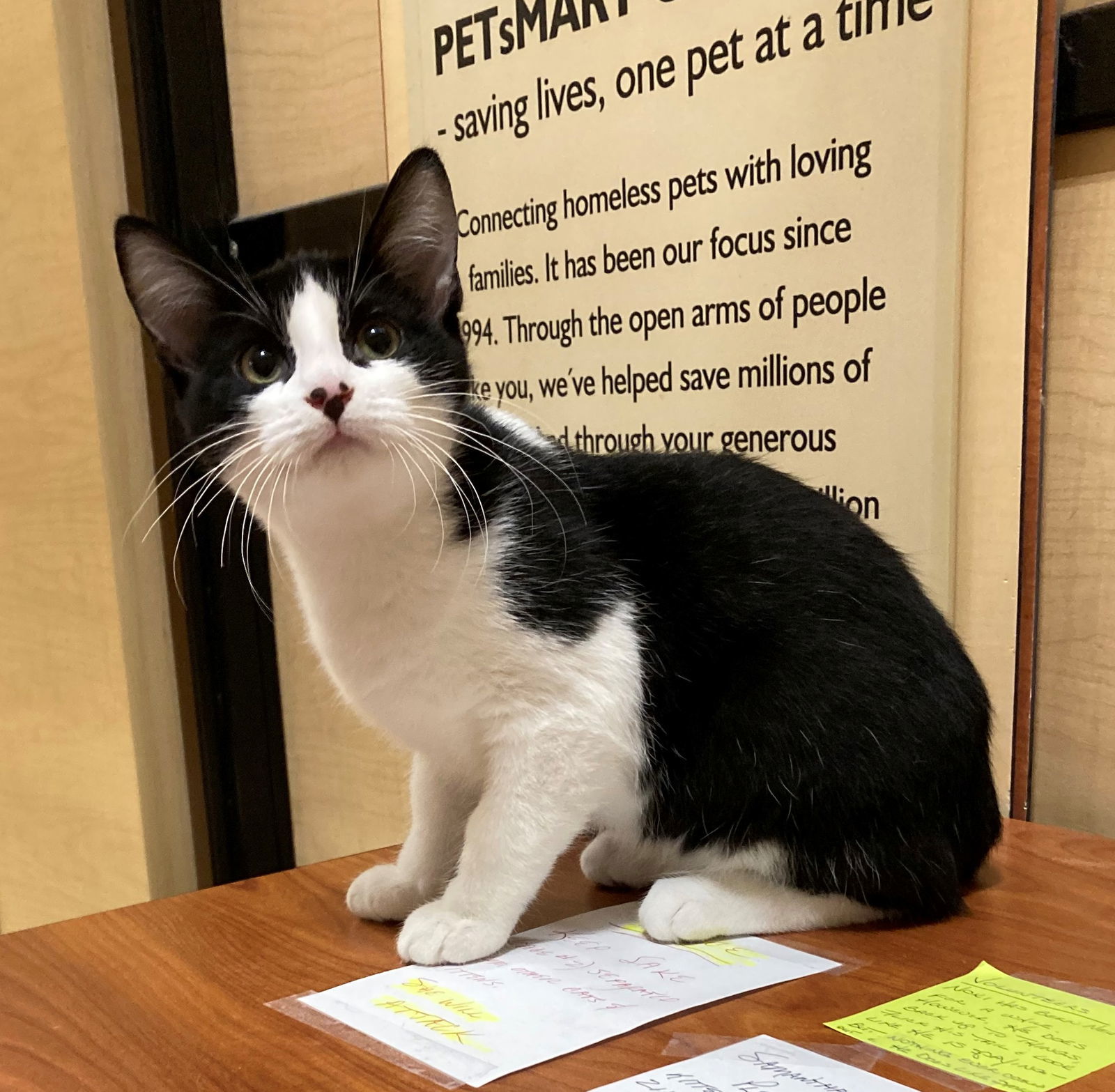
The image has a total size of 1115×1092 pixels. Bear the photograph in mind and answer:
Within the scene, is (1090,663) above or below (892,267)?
below

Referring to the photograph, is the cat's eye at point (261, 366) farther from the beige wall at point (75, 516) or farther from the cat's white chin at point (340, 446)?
the beige wall at point (75, 516)

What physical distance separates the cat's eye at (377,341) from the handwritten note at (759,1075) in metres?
0.49

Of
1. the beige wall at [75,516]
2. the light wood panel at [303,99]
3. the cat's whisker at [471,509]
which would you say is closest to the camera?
the cat's whisker at [471,509]

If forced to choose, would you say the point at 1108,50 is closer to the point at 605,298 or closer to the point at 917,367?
the point at 917,367

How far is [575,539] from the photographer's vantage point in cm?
85

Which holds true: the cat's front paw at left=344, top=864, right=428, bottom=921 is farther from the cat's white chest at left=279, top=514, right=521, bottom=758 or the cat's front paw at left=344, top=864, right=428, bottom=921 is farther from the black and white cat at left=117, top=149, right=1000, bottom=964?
the cat's white chest at left=279, top=514, right=521, bottom=758

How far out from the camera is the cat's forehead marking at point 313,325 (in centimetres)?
75

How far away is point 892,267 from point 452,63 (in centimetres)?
65

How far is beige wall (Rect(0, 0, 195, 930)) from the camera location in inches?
66.4

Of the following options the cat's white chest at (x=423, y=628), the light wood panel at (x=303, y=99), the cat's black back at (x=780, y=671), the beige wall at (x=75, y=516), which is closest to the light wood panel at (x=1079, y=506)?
the cat's black back at (x=780, y=671)

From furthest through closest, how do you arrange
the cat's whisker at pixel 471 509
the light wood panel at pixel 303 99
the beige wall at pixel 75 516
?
the beige wall at pixel 75 516
the light wood panel at pixel 303 99
the cat's whisker at pixel 471 509

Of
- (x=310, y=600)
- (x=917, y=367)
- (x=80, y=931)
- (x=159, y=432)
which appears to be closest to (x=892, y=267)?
(x=917, y=367)

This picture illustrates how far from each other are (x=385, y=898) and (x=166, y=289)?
0.49m

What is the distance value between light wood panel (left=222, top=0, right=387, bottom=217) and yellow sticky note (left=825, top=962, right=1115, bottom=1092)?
1235 millimetres
